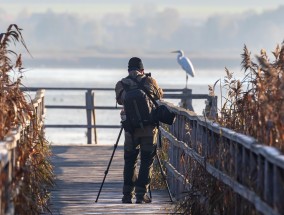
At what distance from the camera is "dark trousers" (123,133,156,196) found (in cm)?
1366

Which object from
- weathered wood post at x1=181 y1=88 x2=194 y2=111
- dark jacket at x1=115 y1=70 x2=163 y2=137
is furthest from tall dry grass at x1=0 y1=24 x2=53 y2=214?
weathered wood post at x1=181 y1=88 x2=194 y2=111

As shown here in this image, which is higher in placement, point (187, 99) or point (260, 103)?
point (260, 103)

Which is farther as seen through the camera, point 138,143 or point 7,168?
point 138,143

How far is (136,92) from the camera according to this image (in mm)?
13203

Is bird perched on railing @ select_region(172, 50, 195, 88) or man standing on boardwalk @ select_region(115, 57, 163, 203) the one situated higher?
bird perched on railing @ select_region(172, 50, 195, 88)

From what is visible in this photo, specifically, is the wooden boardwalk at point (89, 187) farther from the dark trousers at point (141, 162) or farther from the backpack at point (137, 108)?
the backpack at point (137, 108)

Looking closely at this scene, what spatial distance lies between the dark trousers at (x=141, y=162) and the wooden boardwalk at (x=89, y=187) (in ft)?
0.67

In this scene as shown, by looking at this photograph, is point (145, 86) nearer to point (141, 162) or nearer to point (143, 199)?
point (141, 162)

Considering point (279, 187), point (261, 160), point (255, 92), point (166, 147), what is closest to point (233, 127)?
point (255, 92)

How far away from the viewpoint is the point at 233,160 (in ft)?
33.3

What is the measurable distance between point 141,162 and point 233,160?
380 cm

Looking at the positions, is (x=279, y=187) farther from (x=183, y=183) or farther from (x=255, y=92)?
(x=183, y=183)

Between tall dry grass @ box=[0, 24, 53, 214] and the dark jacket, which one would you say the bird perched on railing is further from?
tall dry grass @ box=[0, 24, 53, 214]

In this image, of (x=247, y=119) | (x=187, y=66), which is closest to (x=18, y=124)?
(x=247, y=119)
